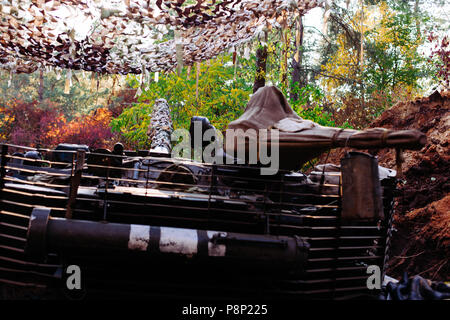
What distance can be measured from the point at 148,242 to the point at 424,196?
6887 mm

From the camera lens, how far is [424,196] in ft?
26.9

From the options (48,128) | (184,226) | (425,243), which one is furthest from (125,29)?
(48,128)

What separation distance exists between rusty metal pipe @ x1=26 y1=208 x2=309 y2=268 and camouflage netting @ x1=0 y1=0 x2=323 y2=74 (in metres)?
2.71

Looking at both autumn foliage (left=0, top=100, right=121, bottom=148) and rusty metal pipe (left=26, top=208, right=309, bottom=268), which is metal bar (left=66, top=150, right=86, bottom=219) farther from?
autumn foliage (left=0, top=100, right=121, bottom=148)

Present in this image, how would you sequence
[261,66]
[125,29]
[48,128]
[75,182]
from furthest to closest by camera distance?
1. [48,128]
2. [261,66]
3. [125,29]
4. [75,182]

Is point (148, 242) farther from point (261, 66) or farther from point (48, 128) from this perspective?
point (48, 128)

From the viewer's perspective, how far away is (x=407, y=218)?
7.97m

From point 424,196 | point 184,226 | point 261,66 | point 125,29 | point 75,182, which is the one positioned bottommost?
point 184,226

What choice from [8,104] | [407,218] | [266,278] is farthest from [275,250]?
[8,104]

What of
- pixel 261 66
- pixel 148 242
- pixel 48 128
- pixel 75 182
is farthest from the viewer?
pixel 48 128

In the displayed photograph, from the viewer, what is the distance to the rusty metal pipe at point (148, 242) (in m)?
3.56

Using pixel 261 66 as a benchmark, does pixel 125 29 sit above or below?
below

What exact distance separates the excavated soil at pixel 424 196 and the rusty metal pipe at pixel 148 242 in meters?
3.66
